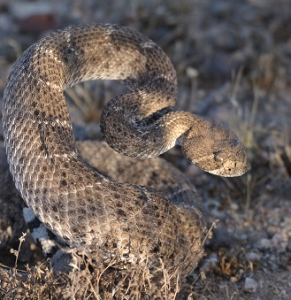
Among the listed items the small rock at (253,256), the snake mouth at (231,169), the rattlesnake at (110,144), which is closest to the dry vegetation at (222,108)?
the small rock at (253,256)

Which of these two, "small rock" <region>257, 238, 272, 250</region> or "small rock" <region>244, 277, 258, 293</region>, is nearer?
"small rock" <region>244, 277, 258, 293</region>

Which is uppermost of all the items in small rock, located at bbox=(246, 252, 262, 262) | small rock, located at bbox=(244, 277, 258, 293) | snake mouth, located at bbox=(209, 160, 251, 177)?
snake mouth, located at bbox=(209, 160, 251, 177)

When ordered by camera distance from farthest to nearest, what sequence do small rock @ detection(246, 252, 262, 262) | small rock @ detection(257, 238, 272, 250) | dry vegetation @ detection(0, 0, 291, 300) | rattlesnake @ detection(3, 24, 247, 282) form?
small rock @ detection(257, 238, 272, 250), small rock @ detection(246, 252, 262, 262), dry vegetation @ detection(0, 0, 291, 300), rattlesnake @ detection(3, 24, 247, 282)

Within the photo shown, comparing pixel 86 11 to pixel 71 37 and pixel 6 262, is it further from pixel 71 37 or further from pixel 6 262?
pixel 6 262

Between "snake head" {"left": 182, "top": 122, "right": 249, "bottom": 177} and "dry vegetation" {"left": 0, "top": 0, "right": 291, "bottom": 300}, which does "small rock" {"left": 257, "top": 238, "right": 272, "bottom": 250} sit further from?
"snake head" {"left": 182, "top": 122, "right": 249, "bottom": 177}

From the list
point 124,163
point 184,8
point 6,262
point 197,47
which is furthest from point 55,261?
point 184,8

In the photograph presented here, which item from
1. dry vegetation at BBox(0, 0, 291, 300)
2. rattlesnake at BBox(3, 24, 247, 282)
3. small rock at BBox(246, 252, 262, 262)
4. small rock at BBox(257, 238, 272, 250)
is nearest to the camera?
rattlesnake at BBox(3, 24, 247, 282)

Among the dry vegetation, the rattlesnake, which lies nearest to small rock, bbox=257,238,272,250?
the dry vegetation
